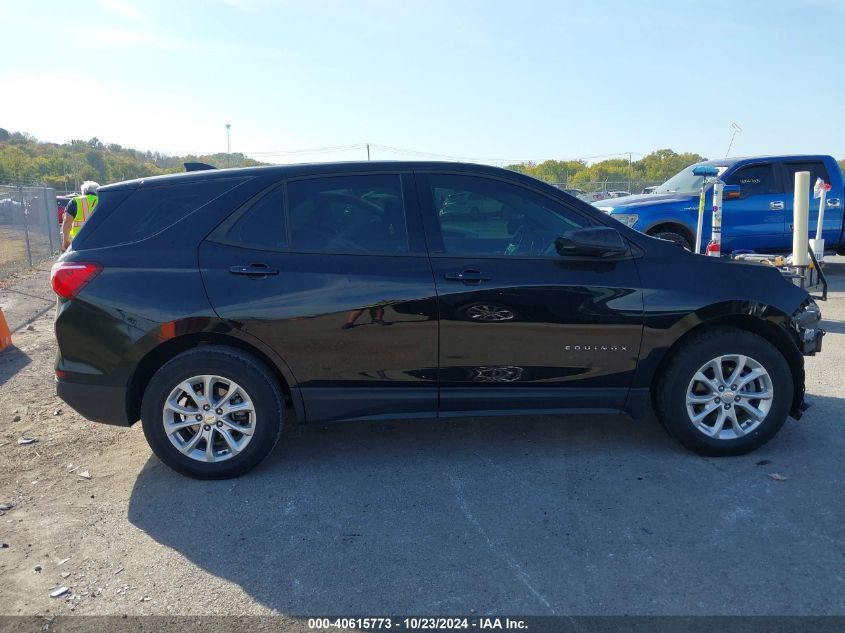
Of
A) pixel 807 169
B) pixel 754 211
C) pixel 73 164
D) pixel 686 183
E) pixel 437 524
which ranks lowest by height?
pixel 437 524

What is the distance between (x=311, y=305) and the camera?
379 cm

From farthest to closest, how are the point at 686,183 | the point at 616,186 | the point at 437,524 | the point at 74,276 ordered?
the point at 616,186 → the point at 686,183 → the point at 74,276 → the point at 437,524

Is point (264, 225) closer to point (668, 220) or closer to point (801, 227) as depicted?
point (801, 227)

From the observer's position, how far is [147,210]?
154 inches

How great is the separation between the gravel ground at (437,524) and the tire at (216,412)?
159 millimetres

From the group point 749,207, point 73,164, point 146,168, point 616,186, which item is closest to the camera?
point 749,207

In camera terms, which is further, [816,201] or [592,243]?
[816,201]

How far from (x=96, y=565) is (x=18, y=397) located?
313 centimetres

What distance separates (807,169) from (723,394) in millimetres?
8572

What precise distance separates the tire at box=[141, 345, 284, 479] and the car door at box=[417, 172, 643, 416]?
3.52 feet

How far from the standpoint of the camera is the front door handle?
3836 millimetres

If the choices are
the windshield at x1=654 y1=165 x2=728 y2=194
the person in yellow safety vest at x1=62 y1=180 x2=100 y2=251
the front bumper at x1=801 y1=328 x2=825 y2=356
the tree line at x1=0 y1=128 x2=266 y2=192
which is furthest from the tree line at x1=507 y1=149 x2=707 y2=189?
the front bumper at x1=801 y1=328 x2=825 y2=356

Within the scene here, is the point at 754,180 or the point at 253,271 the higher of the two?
the point at 754,180

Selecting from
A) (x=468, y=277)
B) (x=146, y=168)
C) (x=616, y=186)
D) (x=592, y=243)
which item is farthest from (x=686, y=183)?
(x=146, y=168)
